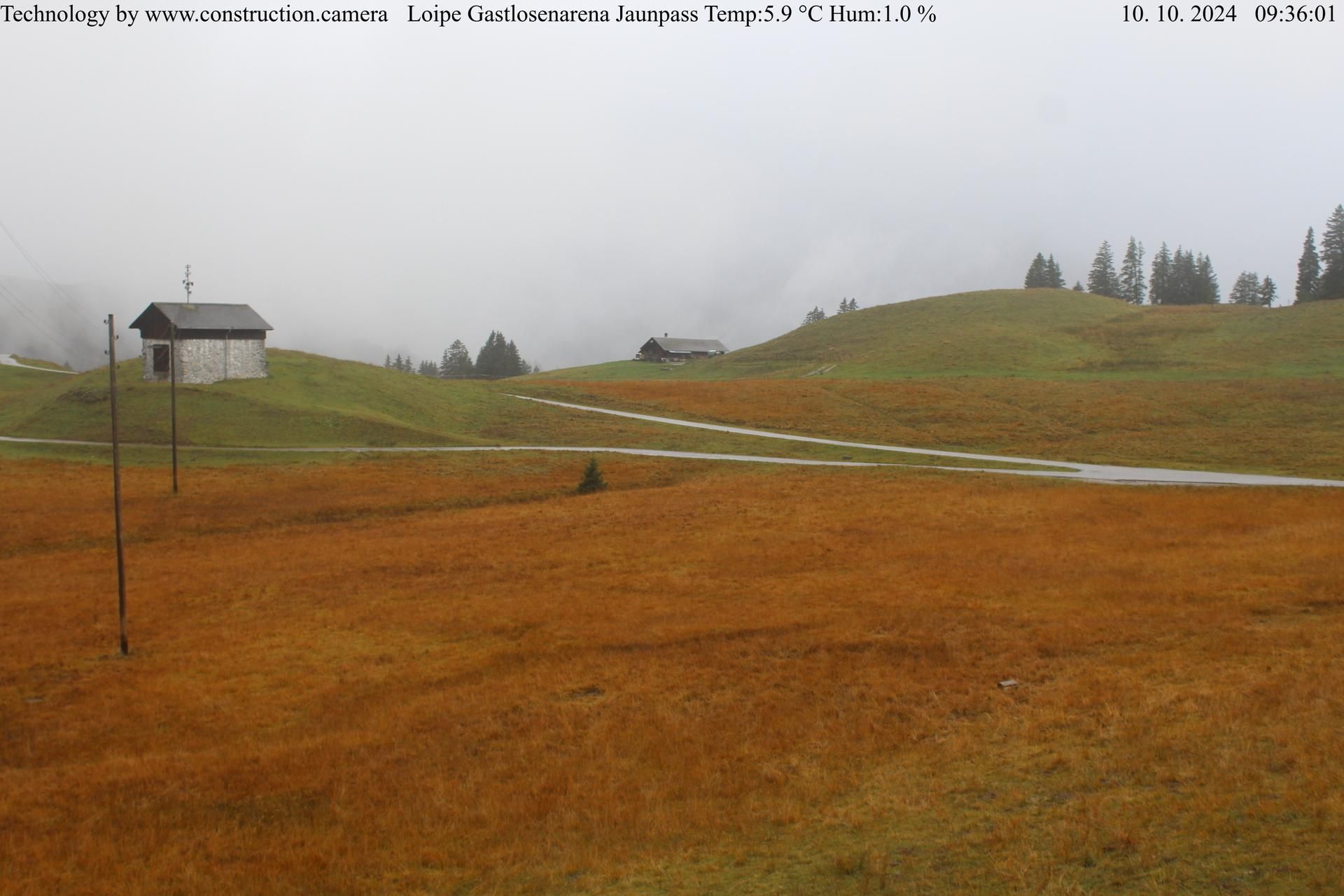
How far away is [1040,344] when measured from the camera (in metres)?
129

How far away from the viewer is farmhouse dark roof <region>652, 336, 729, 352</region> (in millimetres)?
167250

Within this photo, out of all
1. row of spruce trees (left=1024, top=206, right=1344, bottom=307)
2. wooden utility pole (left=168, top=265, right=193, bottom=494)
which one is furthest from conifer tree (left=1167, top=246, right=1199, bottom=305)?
wooden utility pole (left=168, top=265, right=193, bottom=494)

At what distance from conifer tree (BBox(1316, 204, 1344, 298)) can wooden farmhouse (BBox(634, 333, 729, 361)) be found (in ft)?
307

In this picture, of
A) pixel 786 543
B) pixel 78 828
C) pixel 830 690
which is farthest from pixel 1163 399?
pixel 78 828

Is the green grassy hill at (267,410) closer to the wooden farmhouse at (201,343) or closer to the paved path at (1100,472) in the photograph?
the wooden farmhouse at (201,343)

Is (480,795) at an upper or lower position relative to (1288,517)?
lower

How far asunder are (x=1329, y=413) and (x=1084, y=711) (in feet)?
246

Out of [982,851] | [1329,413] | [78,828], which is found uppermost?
[1329,413]

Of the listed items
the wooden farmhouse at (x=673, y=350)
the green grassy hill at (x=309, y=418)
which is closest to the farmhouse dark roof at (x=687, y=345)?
the wooden farmhouse at (x=673, y=350)

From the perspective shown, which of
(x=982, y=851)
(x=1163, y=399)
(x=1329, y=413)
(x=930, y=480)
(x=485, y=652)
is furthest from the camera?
(x=1163, y=399)

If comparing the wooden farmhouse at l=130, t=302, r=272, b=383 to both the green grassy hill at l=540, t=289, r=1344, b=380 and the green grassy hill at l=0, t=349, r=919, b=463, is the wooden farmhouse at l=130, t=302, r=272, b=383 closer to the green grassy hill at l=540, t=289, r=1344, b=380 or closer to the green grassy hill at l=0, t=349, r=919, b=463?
the green grassy hill at l=0, t=349, r=919, b=463

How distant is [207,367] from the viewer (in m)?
83.0

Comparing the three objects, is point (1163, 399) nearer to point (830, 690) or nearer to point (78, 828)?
point (830, 690)

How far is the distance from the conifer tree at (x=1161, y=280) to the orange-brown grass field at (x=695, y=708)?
163530mm
